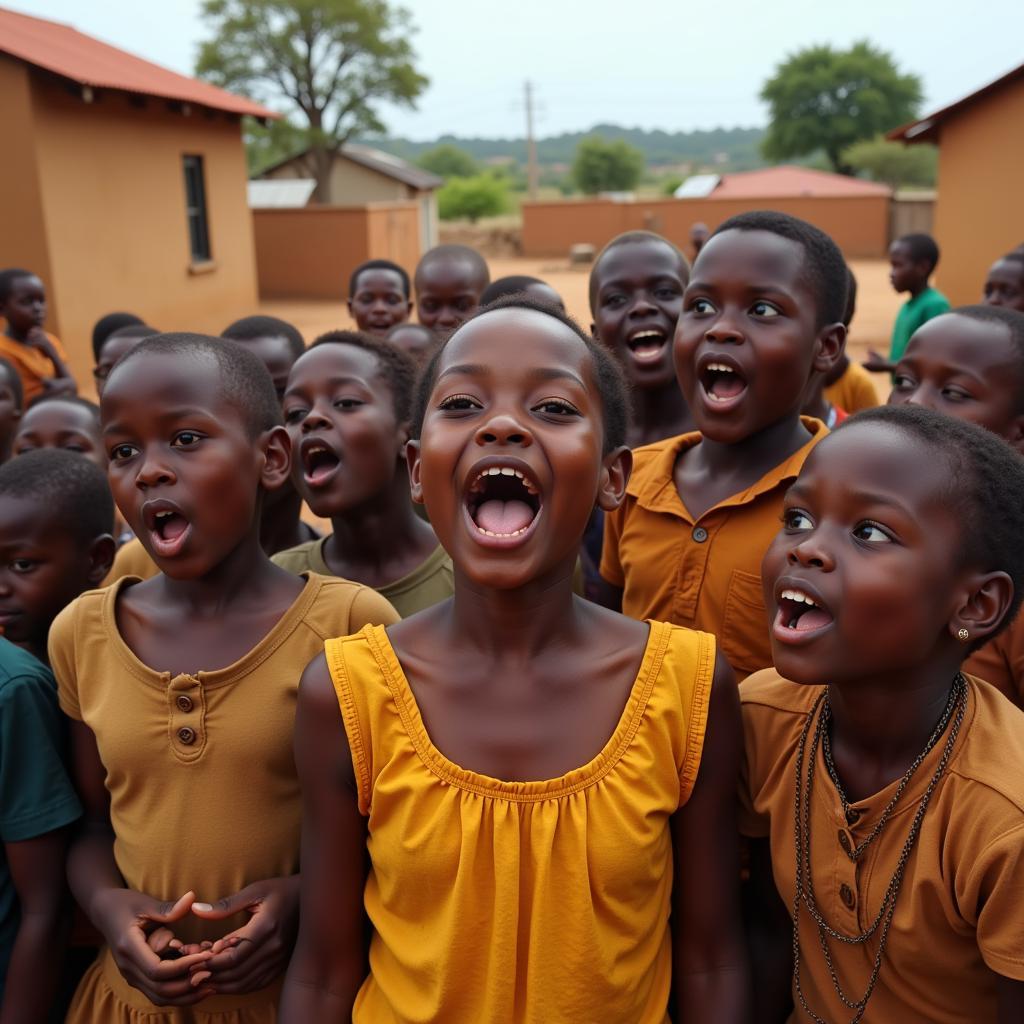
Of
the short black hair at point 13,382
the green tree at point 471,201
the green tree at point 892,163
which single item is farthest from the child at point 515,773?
the green tree at point 892,163

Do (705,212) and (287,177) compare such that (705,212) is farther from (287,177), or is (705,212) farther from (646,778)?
(646,778)

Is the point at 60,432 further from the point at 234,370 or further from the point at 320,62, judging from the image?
the point at 320,62

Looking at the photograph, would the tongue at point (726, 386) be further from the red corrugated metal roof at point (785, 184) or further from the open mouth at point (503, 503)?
the red corrugated metal roof at point (785, 184)

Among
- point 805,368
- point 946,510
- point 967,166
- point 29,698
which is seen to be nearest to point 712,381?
point 805,368

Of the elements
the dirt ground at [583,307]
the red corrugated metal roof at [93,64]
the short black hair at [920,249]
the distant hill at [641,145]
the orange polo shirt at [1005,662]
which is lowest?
the dirt ground at [583,307]

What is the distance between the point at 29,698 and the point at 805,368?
1.65m

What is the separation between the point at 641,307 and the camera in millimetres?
3342

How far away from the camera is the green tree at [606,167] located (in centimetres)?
5275

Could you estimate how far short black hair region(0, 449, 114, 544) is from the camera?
2.33 metres

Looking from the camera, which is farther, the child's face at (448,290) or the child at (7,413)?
the child's face at (448,290)

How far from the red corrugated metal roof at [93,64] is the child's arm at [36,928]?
10.5 metres

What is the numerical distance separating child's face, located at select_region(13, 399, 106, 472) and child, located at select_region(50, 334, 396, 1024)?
5.21 feet

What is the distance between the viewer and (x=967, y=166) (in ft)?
46.3

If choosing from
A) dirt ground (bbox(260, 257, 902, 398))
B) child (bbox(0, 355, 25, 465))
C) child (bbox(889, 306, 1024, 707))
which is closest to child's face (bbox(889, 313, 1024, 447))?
child (bbox(889, 306, 1024, 707))
